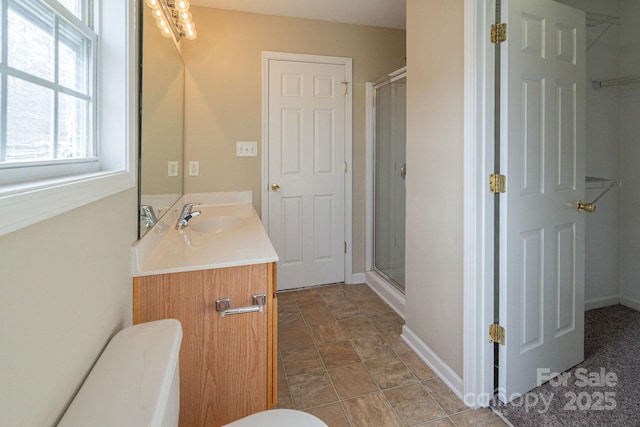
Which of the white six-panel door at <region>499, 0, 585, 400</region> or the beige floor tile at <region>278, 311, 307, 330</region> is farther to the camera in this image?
the beige floor tile at <region>278, 311, 307, 330</region>

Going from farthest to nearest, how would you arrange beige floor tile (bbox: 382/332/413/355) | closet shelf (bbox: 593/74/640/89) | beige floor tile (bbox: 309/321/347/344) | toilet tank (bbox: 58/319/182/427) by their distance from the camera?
closet shelf (bbox: 593/74/640/89)
beige floor tile (bbox: 309/321/347/344)
beige floor tile (bbox: 382/332/413/355)
toilet tank (bbox: 58/319/182/427)

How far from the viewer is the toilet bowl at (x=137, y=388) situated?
0.59 m

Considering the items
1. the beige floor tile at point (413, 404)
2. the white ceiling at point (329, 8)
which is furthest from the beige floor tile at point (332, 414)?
the white ceiling at point (329, 8)

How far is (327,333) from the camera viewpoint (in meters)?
2.19

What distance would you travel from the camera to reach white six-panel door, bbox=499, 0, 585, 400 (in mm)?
1449

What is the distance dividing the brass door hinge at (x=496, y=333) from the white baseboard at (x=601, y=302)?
5.01 ft

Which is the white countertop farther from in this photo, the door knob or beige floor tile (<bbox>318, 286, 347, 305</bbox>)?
the door knob

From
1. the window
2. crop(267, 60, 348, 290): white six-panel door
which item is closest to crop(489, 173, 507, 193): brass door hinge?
the window

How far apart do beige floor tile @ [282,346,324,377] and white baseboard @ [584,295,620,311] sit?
83.7 inches

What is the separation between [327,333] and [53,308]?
180 cm

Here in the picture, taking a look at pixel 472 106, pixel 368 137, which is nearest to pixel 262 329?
pixel 472 106

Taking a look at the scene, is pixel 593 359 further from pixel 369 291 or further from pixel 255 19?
pixel 255 19

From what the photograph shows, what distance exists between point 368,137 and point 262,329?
2.18m

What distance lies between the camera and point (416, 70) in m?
1.88
